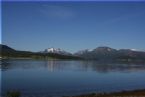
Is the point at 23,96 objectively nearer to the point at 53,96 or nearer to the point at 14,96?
the point at 53,96

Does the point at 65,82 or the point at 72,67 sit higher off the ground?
the point at 72,67

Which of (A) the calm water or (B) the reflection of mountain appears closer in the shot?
(A) the calm water

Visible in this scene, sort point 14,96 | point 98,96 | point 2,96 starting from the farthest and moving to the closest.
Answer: point 2,96 < point 98,96 < point 14,96

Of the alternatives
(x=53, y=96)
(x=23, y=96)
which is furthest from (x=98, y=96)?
(x=23, y=96)

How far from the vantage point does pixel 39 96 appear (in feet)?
87.2

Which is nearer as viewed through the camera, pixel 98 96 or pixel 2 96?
pixel 98 96

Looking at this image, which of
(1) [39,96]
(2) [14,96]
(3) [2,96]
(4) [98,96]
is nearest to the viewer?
(2) [14,96]

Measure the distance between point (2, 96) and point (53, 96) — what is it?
5188 millimetres

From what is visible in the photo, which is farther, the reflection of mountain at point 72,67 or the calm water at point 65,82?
the reflection of mountain at point 72,67

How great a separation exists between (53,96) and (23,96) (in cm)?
308

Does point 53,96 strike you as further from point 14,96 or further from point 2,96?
point 14,96

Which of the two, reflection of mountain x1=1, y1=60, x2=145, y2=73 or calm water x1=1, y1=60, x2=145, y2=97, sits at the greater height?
reflection of mountain x1=1, y1=60, x2=145, y2=73

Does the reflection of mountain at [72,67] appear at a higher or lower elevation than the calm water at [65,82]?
higher

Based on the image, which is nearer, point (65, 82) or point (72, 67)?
point (65, 82)
